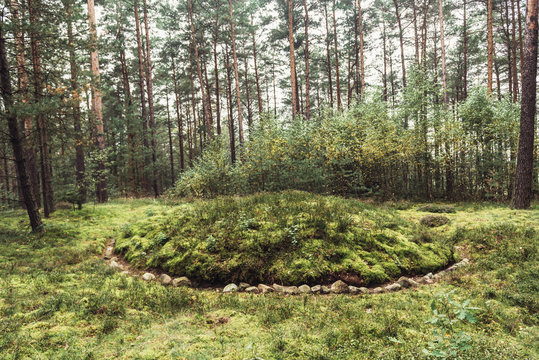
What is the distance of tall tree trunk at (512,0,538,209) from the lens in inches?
302

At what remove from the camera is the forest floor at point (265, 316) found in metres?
2.69

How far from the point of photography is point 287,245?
5.39m

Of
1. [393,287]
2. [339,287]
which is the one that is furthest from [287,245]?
[393,287]

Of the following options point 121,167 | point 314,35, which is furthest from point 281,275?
point 314,35

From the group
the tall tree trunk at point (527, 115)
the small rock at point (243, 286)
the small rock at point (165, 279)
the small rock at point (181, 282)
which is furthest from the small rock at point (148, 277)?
the tall tree trunk at point (527, 115)

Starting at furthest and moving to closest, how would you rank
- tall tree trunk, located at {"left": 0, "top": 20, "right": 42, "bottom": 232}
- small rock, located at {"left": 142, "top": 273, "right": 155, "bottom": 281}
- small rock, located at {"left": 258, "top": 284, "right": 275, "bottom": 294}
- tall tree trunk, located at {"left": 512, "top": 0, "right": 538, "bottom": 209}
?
1. tall tree trunk, located at {"left": 512, "top": 0, "right": 538, "bottom": 209}
2. tall tree trunk, located at {"left": 0, "top": 20, "right": 42, "bottom": 232}
3. small rock, located at {"left": 142, "top": 273, "right": 155, "bottom": 281}
4. small rock, located at {"left": 258, "top": 284, "right": 275, "bottom": 294}

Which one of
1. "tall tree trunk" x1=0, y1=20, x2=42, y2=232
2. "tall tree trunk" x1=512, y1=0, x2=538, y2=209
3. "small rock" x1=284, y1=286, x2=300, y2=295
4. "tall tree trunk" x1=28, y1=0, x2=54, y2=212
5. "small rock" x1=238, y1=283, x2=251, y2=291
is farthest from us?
"tall tree trunk" x1=512, y1=0, x2=538, y2=209

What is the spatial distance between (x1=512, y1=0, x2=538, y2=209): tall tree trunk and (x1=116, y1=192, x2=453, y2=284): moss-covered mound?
4506 millimetres

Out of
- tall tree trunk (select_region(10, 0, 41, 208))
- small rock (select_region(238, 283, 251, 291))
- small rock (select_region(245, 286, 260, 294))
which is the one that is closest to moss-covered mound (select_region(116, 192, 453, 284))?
small rock (select_region(238, 283, 251, 291))

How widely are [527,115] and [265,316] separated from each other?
396 inches

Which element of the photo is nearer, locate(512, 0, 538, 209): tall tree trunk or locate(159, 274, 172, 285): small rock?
locate(159, 274, 172, 285): small rock

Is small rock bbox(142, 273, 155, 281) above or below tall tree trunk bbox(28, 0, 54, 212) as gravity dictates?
below

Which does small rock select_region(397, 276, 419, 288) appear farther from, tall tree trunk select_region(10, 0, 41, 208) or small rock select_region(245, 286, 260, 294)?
tall tree trunk select_region(10, 0, 41, 208)

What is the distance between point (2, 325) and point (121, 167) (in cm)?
1740
